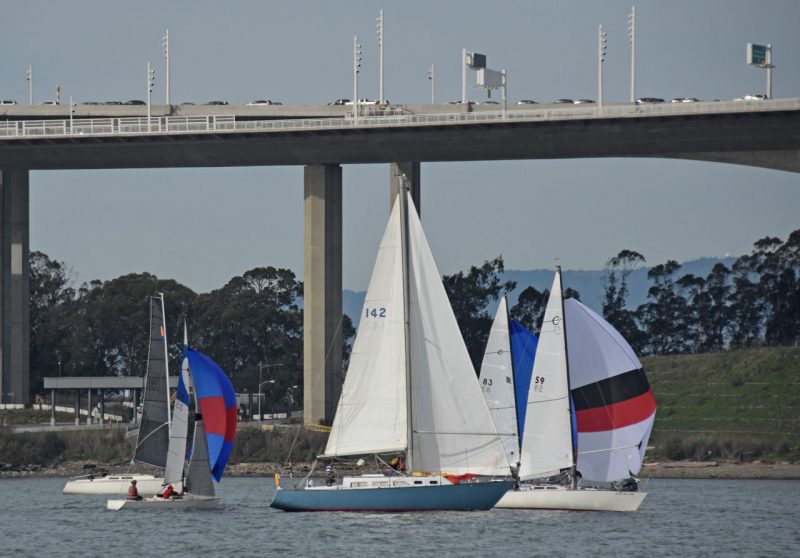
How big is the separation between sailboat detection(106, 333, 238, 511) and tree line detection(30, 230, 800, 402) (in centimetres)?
8205

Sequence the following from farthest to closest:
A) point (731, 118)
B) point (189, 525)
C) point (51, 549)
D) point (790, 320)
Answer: point (790, 320)
point (731, 118)
point (189, 525)
point (51, 549)

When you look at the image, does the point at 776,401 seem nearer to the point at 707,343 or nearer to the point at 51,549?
the point at 707,343

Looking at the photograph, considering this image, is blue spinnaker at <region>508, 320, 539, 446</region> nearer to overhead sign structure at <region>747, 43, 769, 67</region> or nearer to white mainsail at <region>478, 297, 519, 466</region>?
white mainsail at <region>478, 297, 519, 466</region>

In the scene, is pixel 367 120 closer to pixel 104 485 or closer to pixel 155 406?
pixel 104 485

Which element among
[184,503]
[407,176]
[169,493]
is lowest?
[184,503]

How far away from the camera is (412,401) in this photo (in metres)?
56.9

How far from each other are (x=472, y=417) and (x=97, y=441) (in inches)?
2167

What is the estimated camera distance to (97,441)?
107500 millimetres

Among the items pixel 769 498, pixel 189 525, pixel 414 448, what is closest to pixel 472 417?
pixel 414 448

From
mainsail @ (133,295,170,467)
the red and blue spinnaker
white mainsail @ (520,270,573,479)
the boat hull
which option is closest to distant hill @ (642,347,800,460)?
mainsail @ (133,295,170,467)

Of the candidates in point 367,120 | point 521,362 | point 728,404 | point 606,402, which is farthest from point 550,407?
point 728,404

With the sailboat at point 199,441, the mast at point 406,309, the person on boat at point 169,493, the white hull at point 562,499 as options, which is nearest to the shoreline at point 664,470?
the sailboat at point 199,441

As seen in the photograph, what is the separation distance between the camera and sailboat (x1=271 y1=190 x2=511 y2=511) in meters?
56.6

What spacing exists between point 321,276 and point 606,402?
5533cm
